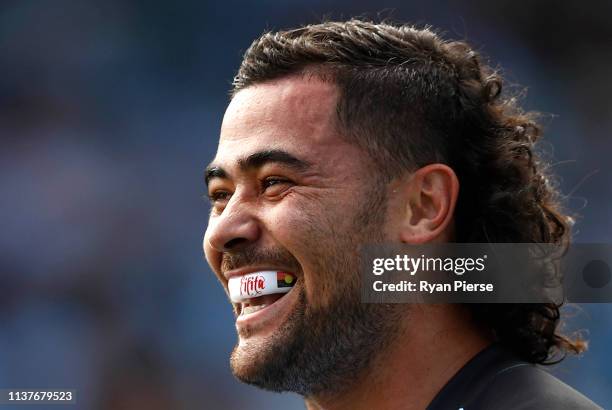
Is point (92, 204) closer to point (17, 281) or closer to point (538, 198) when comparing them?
point (17, 281)

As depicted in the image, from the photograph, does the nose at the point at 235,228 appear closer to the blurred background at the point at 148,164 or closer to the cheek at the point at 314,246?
the cheek at the point at 314,246

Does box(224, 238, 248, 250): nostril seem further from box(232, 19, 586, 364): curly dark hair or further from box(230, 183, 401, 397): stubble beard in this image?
box(232, 19, 586, 364): curly dark hair

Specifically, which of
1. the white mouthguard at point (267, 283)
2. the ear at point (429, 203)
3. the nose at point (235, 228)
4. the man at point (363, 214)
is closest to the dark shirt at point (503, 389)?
the man at point (363, 214)

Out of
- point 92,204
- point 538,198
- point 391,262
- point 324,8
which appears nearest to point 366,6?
point 324,8

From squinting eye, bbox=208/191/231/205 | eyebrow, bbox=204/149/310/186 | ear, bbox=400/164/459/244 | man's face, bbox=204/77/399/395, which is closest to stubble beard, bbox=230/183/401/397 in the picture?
man's face, bbox=204/77/399/395

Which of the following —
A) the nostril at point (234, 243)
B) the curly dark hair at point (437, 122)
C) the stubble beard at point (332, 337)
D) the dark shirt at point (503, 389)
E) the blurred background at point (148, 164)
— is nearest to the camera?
the dark shirt at point (503, 389)

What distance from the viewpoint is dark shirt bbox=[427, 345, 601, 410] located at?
228 centimetres

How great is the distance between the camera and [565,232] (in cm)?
304

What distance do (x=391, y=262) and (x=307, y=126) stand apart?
463mm

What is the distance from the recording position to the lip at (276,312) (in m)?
2.50

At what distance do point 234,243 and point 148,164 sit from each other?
14.1 ft

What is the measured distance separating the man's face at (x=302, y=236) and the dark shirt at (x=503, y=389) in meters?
0.25

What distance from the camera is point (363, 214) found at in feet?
8.36

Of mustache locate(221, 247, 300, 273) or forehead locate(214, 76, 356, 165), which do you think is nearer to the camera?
mustache locate(221, 247, 300, 273)
